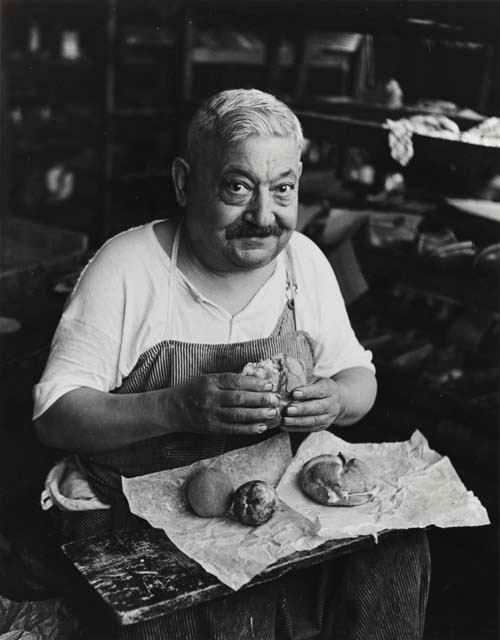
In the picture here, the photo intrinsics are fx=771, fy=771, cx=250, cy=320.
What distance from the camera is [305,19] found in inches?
133

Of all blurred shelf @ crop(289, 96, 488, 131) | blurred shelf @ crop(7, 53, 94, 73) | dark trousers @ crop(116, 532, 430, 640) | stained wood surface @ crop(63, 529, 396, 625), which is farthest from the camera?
blurred shelf @ crop(7, 53, 94, 73)

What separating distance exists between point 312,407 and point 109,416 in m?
0.46

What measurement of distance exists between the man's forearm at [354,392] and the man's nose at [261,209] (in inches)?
19.7

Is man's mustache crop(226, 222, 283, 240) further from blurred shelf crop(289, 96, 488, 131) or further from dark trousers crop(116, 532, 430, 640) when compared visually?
blurred shelf crop(289, 96, 488, 131)

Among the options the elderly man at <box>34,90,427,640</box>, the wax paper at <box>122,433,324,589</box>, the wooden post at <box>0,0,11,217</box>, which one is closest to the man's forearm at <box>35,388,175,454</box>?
the elderly man at <box>34,90,427,640</box>

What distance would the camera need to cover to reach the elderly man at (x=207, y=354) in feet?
5.66

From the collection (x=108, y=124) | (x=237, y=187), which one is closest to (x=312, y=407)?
(x=237, y=187)

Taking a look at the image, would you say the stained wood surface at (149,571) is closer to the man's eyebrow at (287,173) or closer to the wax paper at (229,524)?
the wax paper at (229,524)

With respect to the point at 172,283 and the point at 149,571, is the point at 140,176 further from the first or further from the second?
the point at 149,571

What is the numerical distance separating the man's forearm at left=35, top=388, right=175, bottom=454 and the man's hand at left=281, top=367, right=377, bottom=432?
0.28m

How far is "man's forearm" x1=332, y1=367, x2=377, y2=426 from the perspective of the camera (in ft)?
6.47

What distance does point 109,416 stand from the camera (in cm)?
175

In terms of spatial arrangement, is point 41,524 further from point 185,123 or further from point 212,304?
point 185,123

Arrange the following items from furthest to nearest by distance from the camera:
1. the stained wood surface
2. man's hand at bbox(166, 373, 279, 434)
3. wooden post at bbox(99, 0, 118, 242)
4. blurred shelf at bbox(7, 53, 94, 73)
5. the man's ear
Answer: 1. blurred shelf at bbox(7, 53, 94, 73)
2. wooden post at bbox(99, 0, 118, 242)
3. the man's ear
4. man's hand at bbox(166, 373, 279, 434)
5. the stained wood surface
